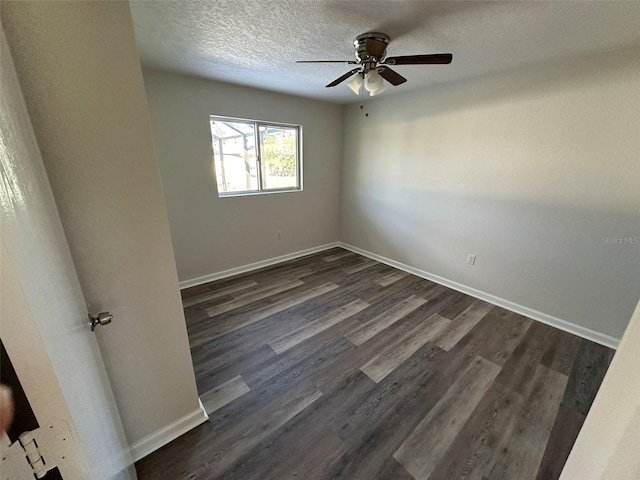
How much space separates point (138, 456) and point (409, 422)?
1498mm

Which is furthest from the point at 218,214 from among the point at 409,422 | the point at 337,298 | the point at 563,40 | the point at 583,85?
the point at 583,85

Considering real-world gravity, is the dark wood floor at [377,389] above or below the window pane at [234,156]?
below

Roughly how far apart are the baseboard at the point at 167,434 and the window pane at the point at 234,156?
240 cm

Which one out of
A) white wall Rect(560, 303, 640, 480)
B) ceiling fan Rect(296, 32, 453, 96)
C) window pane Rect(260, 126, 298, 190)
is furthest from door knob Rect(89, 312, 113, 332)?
window pane Rect(260, 126, 298, 190)

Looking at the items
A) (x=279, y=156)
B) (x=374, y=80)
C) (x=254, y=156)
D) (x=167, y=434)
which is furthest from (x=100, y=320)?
(x=279, y=156)

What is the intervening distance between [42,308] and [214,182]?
8.94ft

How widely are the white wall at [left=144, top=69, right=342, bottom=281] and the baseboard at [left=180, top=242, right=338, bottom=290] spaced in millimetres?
61

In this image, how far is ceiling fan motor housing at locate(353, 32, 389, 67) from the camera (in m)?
1.66

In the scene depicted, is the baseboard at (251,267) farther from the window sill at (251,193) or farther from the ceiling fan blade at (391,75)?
the ceiling fan blade at (391,75)

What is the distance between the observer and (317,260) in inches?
155

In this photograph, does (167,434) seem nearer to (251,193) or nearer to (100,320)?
(100,320)

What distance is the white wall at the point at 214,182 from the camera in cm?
263

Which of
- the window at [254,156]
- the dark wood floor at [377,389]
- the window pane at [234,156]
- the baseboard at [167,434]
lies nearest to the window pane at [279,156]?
the window at [254,156]

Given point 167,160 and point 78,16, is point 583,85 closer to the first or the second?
point 78,16
